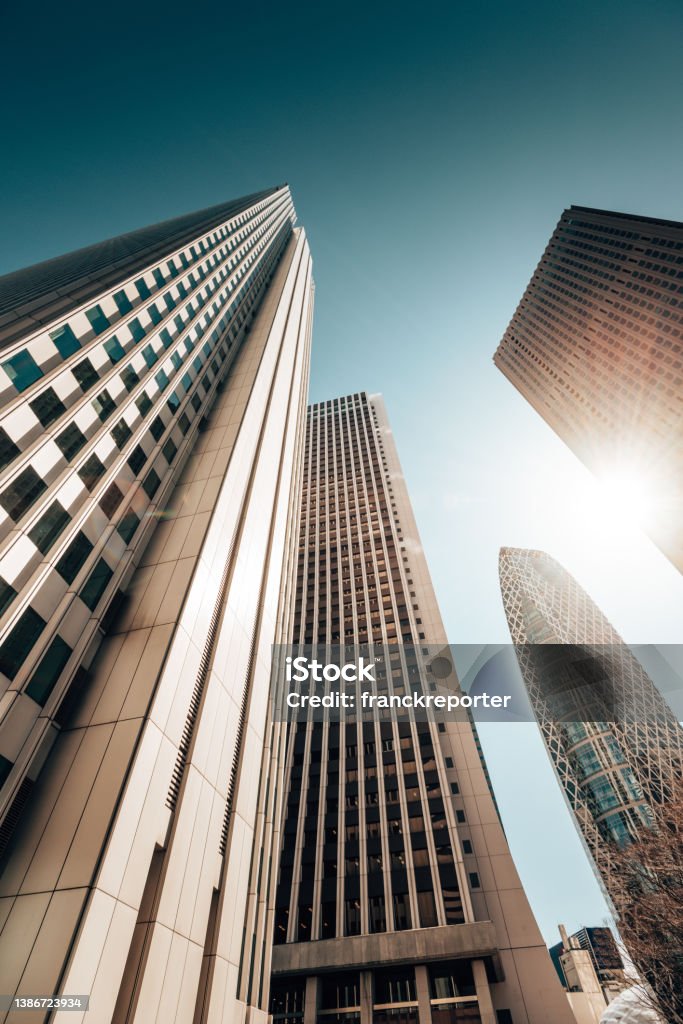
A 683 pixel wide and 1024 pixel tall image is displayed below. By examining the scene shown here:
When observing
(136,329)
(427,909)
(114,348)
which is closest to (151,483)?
(114,348)

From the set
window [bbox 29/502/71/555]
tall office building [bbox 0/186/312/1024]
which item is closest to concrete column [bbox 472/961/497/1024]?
tall office building [bbox 0/186/312/1024]

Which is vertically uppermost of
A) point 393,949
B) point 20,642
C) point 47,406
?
point 47,406

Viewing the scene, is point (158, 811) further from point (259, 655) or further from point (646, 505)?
point (646, 505)

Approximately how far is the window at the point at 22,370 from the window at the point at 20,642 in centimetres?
822

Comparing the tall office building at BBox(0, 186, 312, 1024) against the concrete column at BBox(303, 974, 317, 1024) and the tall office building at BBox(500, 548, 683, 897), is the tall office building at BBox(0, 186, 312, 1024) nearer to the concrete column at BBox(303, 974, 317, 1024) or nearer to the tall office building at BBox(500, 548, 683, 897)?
the concrete column at BBox(303, 974, 317, 1024)

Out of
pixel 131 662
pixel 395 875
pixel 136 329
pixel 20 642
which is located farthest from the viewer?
pixel 395 875

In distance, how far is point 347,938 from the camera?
36.0 meters

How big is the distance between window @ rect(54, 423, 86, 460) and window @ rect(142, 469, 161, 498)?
4.01 m

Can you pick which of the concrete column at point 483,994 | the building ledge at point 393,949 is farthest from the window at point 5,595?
the concrete column at point 483,994

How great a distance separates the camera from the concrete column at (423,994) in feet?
108

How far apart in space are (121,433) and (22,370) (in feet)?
17.0

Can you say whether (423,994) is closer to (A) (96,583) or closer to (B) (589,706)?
(A) (96,583)

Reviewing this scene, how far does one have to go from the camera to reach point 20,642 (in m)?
13.7

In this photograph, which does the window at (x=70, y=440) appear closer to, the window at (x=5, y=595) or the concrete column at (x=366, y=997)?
the window at (x=5, y=595)
